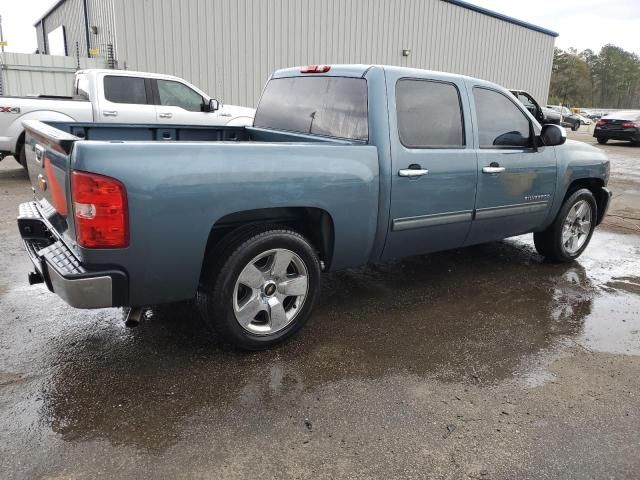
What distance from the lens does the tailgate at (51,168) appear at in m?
2.62

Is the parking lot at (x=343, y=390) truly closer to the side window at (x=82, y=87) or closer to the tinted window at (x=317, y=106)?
the tinted window at (x=317, y=106)

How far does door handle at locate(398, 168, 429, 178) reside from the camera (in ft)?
11.8

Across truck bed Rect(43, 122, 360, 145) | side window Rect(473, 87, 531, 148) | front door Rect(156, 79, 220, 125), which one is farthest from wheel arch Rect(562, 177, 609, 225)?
front door Rect(156, 79, 220, 125)

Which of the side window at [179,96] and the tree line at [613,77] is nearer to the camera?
the side window at [179,96]

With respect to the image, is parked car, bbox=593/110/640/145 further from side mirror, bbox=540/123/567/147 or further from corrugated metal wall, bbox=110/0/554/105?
side mirror, bbox=540/123/567/147

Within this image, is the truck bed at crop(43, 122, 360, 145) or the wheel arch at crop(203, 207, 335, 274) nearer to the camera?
the wheel arch at crop(203, 207, 335, 274)

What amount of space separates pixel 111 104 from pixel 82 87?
79 cm

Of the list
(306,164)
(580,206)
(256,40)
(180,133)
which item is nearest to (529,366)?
(306,164)

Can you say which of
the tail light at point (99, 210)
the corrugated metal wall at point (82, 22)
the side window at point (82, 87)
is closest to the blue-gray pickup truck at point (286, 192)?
the tail light at point (99, 210)

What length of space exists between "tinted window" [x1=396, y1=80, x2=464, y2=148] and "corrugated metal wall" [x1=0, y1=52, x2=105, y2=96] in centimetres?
1176

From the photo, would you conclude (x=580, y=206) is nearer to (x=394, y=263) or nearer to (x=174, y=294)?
(x=394, y=263)

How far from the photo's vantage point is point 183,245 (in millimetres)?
2756

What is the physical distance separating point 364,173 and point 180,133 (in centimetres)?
197

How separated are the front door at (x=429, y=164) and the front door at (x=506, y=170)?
164 mm
